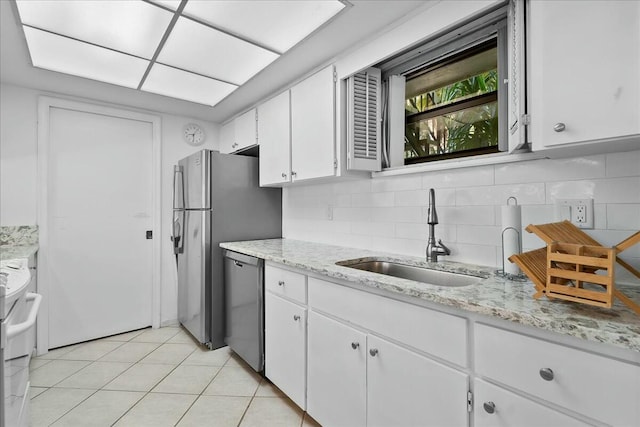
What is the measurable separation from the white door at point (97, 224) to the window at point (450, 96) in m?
2.55

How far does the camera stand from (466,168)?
5.50 ft

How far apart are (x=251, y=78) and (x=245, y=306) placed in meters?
1.74

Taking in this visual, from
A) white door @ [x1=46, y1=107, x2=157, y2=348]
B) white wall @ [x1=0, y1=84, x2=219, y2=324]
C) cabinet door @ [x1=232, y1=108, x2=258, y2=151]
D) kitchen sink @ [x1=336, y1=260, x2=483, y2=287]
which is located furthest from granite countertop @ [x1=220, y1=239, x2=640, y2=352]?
white wall @ [x1=0, y1=84, x2=219, y2=324]

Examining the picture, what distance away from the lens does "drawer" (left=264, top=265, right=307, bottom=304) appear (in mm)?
1757

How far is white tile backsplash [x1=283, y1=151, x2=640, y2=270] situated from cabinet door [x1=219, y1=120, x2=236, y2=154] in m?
1.26

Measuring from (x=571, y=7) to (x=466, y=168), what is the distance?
777 mm

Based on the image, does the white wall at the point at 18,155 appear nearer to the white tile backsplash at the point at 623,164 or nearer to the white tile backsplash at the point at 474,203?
the white tile backsplash at the point at 474,203

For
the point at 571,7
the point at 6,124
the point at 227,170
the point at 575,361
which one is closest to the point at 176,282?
the point at 227,170

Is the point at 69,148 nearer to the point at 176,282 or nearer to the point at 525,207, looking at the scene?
the point at 176,282

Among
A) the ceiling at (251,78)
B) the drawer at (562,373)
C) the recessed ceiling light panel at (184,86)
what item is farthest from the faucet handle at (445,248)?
the recessed ceiling light panel at (184,86)

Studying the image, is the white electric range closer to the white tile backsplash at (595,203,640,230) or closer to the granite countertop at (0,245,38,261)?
the granite countertop at (0,245,38,261)

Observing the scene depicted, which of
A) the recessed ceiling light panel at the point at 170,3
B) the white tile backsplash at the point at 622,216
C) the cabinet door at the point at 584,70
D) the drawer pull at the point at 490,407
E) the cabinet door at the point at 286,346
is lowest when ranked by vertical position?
the cabinet door at the point at 286,346

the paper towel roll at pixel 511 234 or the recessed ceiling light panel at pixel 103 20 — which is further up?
the recessed ceiling light panel at pixel 103 20

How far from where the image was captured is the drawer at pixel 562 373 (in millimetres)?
732
